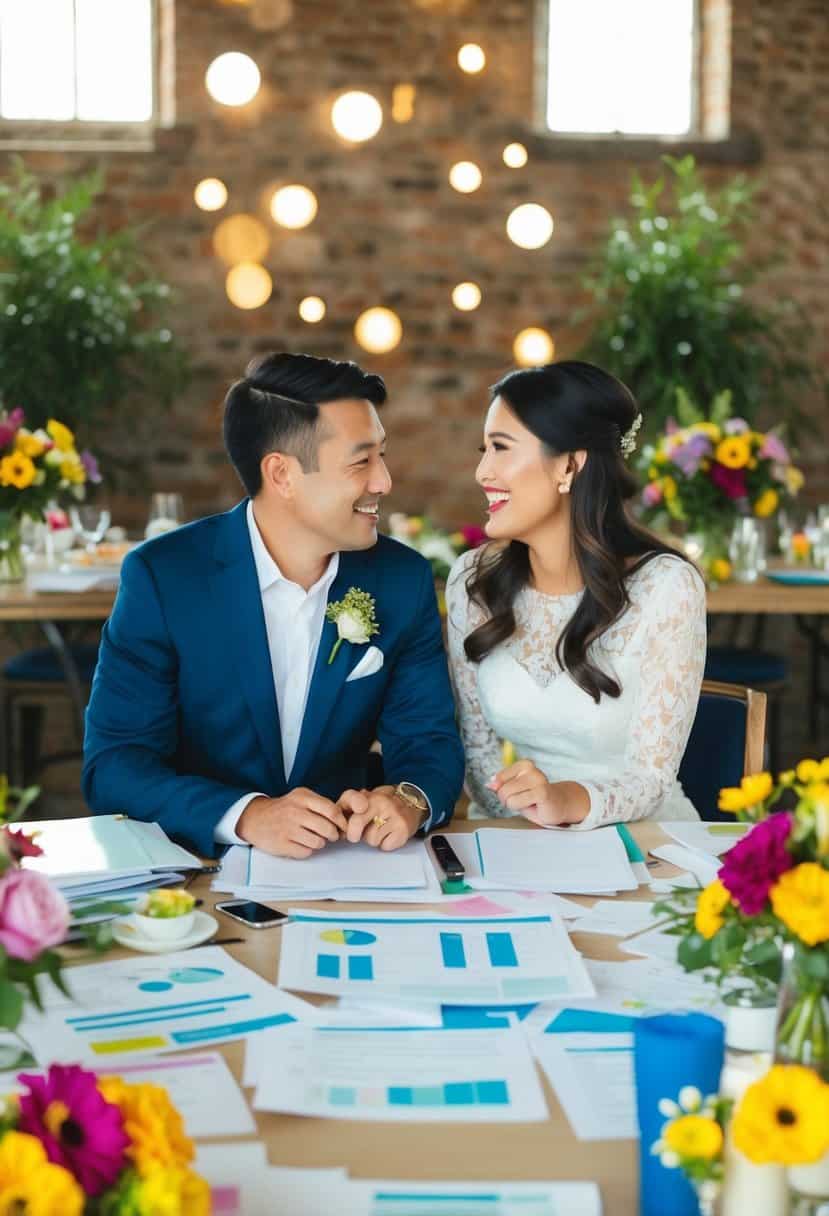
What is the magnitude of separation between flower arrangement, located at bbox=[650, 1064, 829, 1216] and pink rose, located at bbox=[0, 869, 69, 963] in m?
0.43

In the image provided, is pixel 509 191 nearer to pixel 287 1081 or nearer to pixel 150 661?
pixel 150 661

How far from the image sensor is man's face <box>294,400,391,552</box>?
7.61 feet

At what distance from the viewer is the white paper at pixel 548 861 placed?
173cm

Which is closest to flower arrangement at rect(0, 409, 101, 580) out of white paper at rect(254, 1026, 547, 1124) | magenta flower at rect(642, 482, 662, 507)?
magenta flower at rect(642, 482, 662, 507)

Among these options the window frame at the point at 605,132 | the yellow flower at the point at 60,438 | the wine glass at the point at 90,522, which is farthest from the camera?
the window frame at the point at 605,132

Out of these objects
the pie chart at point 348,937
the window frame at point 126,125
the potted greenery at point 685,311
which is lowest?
the pie chart at point 348,937

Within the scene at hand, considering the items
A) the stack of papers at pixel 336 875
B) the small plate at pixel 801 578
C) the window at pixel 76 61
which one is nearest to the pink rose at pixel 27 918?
the stack of papers at pixel 336 875

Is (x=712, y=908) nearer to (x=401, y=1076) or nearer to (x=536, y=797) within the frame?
(x=401, y=1076)

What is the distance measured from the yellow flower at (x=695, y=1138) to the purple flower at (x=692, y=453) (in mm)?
3542

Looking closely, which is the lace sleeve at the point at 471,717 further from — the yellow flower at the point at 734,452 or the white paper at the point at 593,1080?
the yellow flower at the point at 734,452

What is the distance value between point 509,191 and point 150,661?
446 cm

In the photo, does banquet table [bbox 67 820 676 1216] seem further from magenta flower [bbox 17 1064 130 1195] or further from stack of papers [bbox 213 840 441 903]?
stack of papers [bbox 213 840 441 903]

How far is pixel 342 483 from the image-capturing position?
231 cm

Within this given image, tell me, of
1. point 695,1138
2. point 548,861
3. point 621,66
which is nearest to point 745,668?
point 548,861
